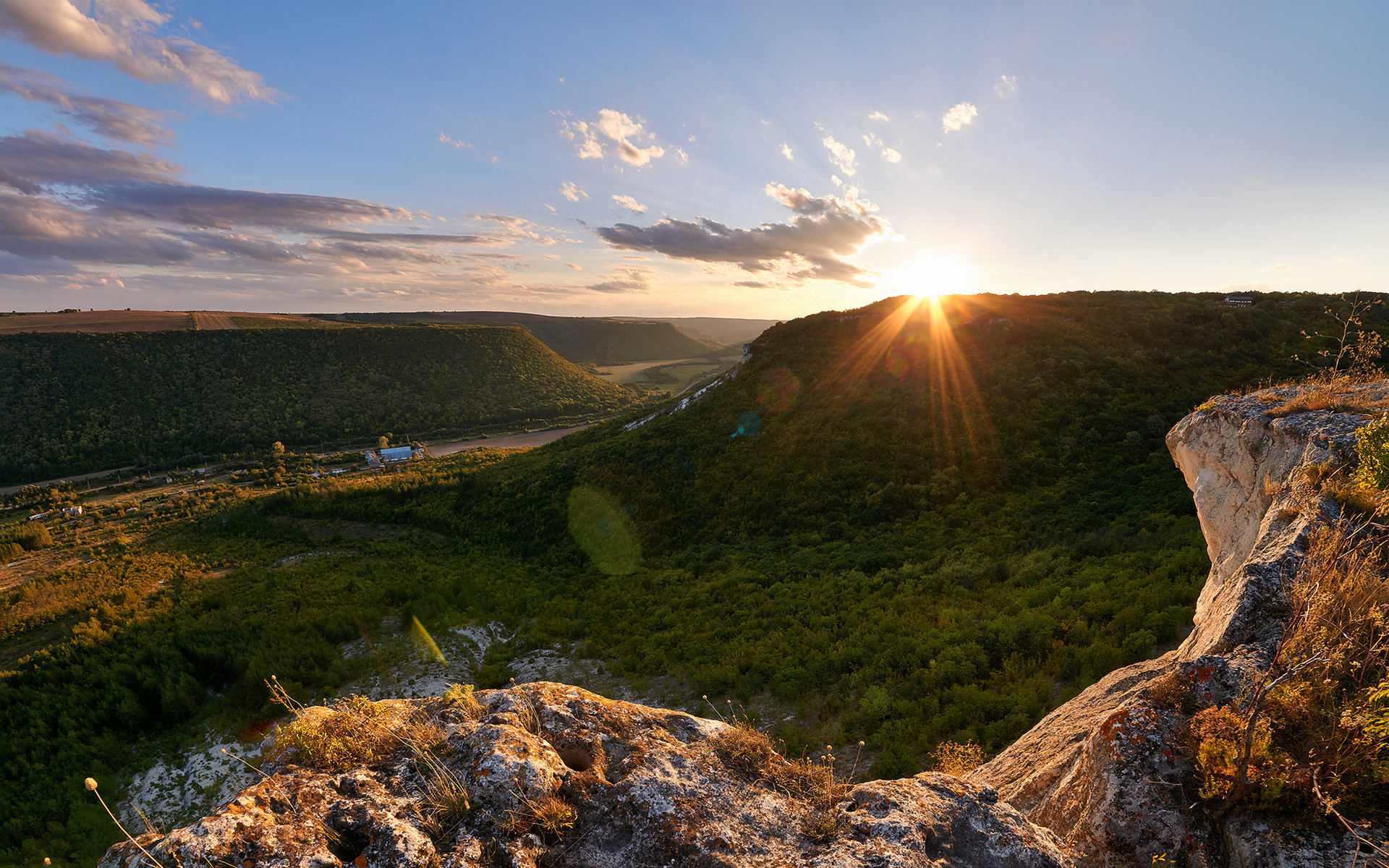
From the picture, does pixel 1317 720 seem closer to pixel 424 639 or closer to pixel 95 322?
pixel 424 639

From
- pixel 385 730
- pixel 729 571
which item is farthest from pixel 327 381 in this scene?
pixel 385 730

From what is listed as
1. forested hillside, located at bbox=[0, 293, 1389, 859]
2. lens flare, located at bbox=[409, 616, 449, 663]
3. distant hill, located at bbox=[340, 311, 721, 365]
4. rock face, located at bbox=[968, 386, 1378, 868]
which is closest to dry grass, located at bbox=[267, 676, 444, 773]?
rock face, located at bbox=[968, 386, 1378, 868]

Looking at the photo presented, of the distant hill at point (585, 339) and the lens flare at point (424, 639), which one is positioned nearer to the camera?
the lens flare at point (424, 639)

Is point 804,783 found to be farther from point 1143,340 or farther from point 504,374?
point 504,374

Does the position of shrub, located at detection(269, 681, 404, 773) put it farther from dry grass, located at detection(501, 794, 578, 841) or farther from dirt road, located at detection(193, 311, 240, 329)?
dirt road, located at detection(193, 311, 240, 329)

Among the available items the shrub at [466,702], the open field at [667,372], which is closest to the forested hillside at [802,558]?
the shrub at [466,702]

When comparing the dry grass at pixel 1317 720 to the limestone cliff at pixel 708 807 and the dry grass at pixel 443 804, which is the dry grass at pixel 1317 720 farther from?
the dry grass at pixel 443 804
